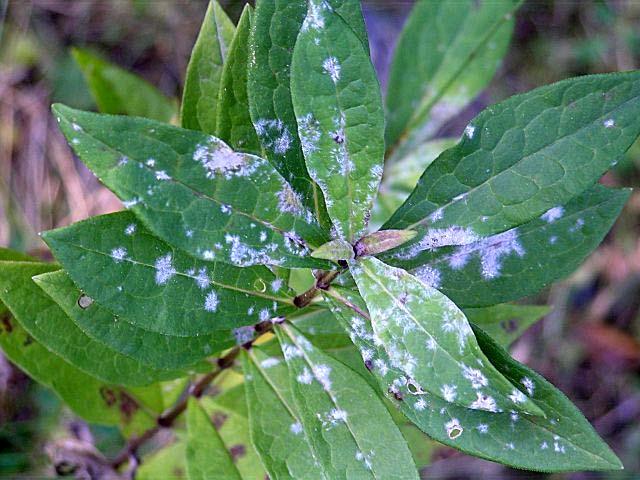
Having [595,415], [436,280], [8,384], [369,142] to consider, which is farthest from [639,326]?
[8,384]

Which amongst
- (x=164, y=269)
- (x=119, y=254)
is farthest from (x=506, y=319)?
(x=119, y=254)

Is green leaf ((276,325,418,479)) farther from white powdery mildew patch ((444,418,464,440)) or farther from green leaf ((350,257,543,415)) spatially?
green leaf ((350,257,543,415))

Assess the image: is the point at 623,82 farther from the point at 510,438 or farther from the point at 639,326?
the point at 639,326

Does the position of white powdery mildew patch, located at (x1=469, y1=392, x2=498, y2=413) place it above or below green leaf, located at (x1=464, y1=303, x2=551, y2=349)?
below

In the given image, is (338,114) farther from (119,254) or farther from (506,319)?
(506,319)

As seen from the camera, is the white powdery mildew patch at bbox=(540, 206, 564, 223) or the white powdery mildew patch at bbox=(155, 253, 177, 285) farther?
the white powdery mildew patch at bbox=(540, 206, 564, 223)

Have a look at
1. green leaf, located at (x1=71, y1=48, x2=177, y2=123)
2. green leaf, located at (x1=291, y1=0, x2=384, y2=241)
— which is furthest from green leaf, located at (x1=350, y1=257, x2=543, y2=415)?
green leaf, located at (x1=71, y1=48, x2=177, y2=123)
